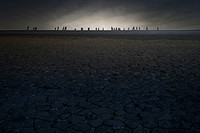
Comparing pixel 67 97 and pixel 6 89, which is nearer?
pixel 67 97

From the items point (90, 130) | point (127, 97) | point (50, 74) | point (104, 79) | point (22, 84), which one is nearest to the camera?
point (90, 130)

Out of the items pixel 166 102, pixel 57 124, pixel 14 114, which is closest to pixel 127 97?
pixel 166 102

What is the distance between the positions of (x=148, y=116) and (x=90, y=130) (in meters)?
1.21

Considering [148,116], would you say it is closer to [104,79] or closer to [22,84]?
[104,79]

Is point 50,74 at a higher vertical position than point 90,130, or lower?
higher

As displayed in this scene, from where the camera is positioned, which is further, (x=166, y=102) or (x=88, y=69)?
(x=88, y=69)

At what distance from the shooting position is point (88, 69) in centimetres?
664

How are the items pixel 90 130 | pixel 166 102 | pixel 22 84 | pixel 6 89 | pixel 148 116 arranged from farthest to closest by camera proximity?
pixel 22 84, pixel 6 89, pixel 166 102, pixel 148 116, pixel 90 130

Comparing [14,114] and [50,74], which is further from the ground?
[50,74]

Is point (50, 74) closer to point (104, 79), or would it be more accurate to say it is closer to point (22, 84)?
point (22, 84)

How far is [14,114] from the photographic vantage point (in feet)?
11.5

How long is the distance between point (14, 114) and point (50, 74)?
8.77ft

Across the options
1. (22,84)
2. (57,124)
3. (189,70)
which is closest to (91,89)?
(57,124)

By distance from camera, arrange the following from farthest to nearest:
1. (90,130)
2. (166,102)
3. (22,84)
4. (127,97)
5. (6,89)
→ (22,84) < (6,89) < (127,97) < (166,102) < (90,130)
